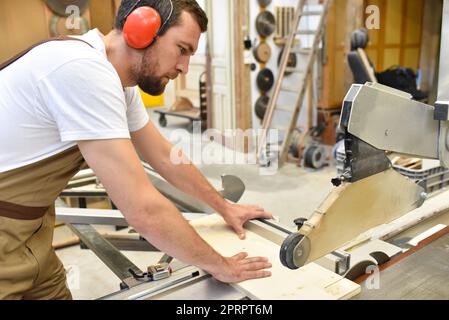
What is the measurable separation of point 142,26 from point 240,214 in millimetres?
647

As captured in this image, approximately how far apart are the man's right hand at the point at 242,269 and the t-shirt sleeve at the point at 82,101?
15.4 inches

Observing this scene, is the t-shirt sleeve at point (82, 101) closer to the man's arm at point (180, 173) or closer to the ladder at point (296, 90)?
the man's arm at point (180, 173)

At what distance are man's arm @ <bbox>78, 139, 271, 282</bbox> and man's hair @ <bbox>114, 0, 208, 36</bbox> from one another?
1.06 ft

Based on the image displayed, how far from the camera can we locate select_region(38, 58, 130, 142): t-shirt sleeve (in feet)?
3.08

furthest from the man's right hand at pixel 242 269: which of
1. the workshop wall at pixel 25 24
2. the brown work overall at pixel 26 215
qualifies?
the workshop wall at pixel 25 24

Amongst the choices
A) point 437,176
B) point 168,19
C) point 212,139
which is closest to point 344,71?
point 212,139

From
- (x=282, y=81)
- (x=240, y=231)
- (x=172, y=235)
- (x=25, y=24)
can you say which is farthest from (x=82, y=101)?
(x=282, y=81)

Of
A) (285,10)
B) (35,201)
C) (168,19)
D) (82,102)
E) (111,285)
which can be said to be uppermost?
(285,10)

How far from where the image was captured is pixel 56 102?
95 centimetres

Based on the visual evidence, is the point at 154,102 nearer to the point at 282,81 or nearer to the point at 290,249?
the point at 282,81

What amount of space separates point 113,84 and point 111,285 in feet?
5.61

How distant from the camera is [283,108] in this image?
15.0ft
